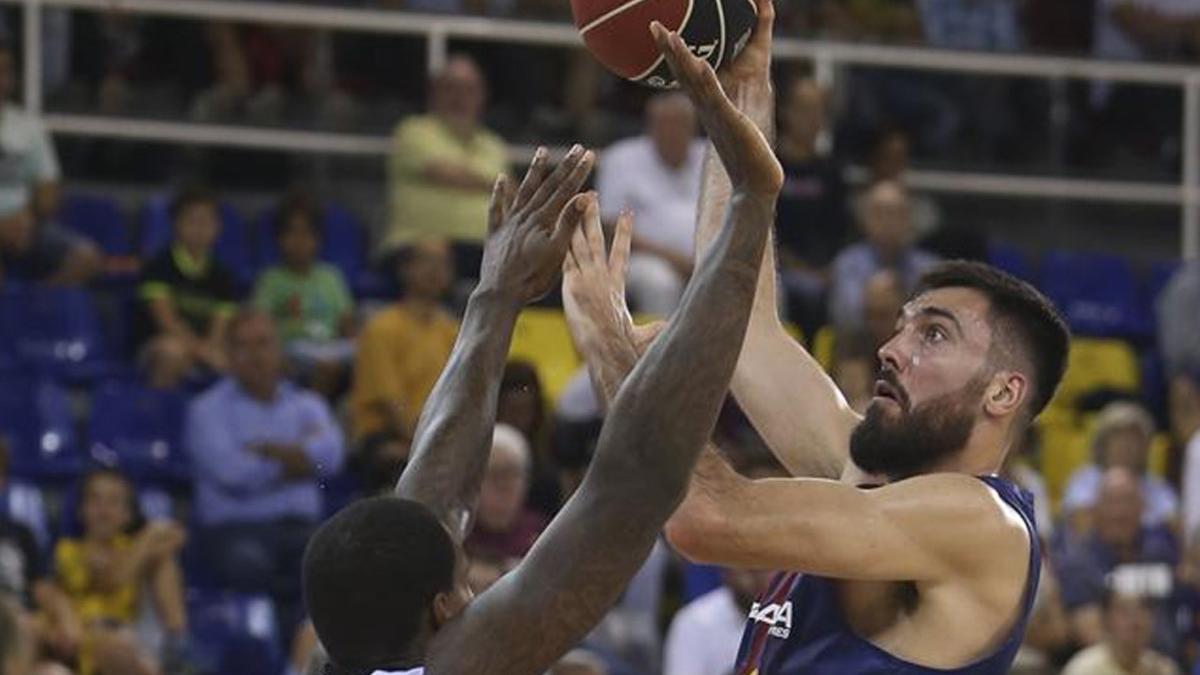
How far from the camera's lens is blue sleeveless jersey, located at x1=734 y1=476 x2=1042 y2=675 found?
516 cm

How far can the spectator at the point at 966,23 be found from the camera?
48.2 feet

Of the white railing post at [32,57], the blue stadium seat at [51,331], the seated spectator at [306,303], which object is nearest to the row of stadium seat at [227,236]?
the seated spectator at [306,303]

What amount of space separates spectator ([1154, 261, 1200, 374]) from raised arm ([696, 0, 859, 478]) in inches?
296

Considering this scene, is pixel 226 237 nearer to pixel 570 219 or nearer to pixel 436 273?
pixel 436 273

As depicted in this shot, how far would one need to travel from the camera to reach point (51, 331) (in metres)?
12.0

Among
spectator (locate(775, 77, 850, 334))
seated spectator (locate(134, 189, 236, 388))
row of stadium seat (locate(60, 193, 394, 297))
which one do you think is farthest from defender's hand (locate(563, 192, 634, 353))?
spectator (locate(775, 77, 850, 334))

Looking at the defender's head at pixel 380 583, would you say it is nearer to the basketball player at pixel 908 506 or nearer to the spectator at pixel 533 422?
the basketball player at pixel 908 506

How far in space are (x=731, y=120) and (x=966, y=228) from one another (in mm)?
10188

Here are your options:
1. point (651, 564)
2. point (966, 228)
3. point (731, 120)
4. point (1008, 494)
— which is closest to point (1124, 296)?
point (966, 228)

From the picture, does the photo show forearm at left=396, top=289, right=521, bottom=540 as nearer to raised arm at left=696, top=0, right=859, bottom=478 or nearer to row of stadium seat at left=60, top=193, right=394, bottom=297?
raised arm at left=696, top=0, right=859, bottom=478

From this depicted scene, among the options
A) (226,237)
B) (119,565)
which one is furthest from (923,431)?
(226,237)

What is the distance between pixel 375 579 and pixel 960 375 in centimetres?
150

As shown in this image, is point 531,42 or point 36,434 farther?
point 531,42

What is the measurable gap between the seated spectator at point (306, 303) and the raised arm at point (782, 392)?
6.39 m
